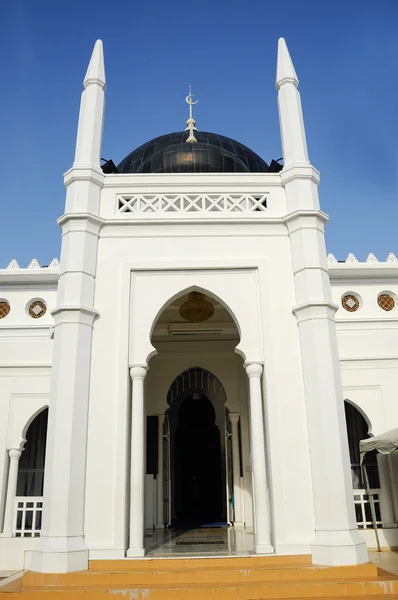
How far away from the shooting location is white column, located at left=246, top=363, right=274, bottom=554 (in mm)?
6996

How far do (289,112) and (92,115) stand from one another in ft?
11.5

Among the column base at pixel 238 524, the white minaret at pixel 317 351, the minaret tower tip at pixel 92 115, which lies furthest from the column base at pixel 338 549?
the minaret tower tip at pixel 92 115

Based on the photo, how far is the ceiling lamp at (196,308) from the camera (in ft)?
34.4

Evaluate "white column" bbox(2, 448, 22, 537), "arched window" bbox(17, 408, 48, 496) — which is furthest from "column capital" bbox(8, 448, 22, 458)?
"arched window" bbox(17, 408, 48, 496)

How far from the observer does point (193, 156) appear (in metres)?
13.2

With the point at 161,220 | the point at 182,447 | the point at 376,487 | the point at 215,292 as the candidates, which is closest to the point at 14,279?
the point at 161,220

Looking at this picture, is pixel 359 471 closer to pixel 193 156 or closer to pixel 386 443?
pixel 386 443

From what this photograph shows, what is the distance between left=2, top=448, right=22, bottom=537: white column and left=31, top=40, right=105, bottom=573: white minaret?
3840 mm

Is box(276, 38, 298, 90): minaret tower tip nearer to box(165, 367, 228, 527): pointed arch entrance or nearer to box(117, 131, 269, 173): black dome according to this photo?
box(117, 131, 269, 173): black dome

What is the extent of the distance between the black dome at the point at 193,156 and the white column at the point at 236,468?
6.34 m

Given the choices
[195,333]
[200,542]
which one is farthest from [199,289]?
[200,542]

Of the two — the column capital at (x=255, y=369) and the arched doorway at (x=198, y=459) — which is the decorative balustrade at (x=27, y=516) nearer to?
the arched doorway at (x=198, y=459)

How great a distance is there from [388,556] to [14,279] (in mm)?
9576

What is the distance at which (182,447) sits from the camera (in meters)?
15.2
